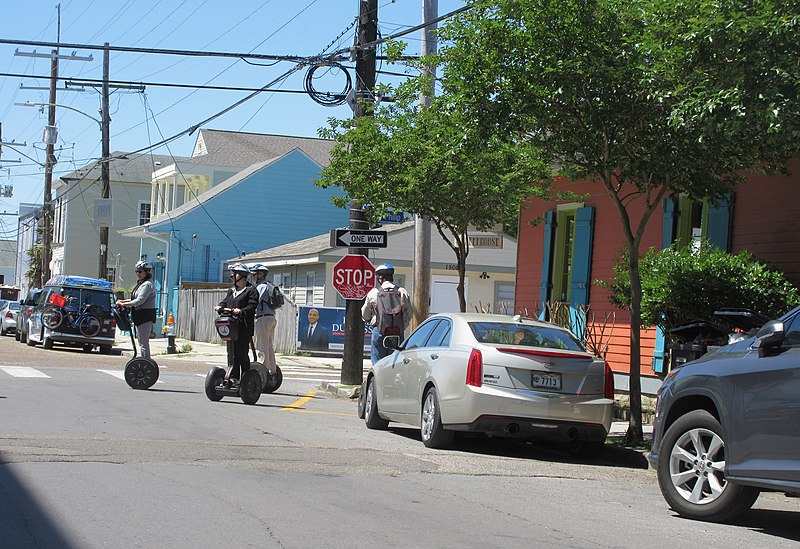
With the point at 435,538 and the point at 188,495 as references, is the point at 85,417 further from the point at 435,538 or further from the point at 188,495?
the point at 435,538

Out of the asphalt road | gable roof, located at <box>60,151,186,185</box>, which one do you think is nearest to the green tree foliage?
the asphalt road

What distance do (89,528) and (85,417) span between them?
6106mm

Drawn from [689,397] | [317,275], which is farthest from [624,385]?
[317,275]

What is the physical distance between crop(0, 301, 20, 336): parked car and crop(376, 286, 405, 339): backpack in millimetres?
32052

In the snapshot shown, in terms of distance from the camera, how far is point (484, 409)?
34.9 feet

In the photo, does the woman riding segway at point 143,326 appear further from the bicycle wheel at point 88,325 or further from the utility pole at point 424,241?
the bicycle wheel at point 88,325

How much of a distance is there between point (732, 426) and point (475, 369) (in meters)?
3.74

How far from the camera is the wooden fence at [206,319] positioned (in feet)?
107

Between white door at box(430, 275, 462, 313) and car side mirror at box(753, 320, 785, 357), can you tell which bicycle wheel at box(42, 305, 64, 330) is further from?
car side mirror at box(753, 320, 785, 357)

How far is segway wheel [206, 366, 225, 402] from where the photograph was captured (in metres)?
14.9

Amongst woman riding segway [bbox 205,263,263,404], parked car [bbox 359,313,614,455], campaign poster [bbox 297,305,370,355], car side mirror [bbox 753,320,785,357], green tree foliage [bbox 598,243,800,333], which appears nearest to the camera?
car side mirror [bbox 753,320,785,357]

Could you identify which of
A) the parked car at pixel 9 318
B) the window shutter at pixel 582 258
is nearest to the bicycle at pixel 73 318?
the parked car at pixel 9 318

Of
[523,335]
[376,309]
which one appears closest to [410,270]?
[376,309]

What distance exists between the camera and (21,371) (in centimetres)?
1920
